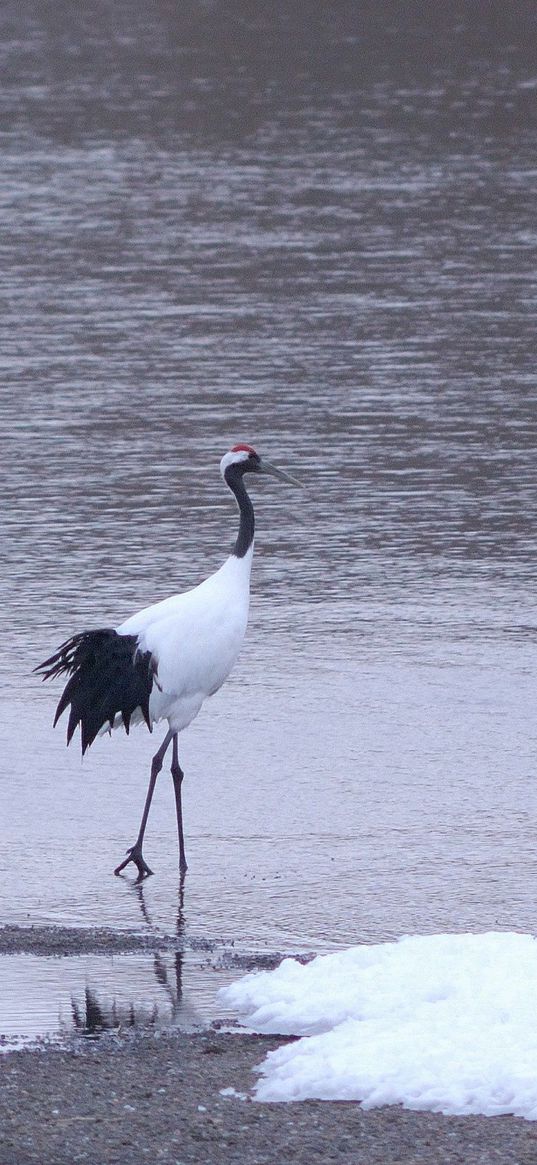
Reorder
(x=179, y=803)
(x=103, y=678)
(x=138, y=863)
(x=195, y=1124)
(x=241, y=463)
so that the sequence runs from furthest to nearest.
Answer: (x=241, y=463), (x=103, y=678), (x=179, y=803), (x=138, y=863), (x=195, y=1124)

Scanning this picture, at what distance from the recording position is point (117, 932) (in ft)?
31.6

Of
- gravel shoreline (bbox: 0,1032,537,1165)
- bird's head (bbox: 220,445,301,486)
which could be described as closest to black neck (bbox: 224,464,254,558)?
bird's head (bbox: 220,445,301,486)

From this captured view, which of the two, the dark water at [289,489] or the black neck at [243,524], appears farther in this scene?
the black neck at [243,524]

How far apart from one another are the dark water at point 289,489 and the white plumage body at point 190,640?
0.67 m

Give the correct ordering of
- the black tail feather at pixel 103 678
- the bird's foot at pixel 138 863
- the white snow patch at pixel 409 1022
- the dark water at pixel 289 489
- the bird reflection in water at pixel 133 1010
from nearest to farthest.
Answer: the white snow patch at pixel 409 1022, the bird reflection in water at pixel 133 1010, the bird's foot at pixel 138 863, the dark water at pixel 289 489, the black tail feather at pixel 103 678

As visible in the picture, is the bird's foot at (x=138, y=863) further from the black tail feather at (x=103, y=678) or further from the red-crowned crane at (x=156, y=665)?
the black tail feather at (x=103, y=678)

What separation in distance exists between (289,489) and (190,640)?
24.7 feet

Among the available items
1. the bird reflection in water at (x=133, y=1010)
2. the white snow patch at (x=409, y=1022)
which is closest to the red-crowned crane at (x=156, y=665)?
the bird reflection in water at (x=133, y=1010)

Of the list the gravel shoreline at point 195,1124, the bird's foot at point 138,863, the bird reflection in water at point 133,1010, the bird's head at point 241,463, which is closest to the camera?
the gravel shoreline at point 195,1124

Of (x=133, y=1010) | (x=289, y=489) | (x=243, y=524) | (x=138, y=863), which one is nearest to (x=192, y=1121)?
(x=133, y=1010)

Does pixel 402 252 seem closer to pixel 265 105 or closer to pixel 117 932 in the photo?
pixel 265 105

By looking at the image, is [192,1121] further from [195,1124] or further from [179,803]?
[179,803]

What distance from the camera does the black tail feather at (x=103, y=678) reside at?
35.5ft

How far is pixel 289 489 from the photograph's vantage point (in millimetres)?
18359
